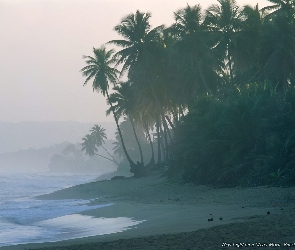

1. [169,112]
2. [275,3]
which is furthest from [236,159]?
[169,112]

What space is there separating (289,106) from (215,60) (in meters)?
15.4

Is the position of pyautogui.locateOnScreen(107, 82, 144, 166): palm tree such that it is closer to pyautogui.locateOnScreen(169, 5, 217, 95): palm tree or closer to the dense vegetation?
the dense vegetation

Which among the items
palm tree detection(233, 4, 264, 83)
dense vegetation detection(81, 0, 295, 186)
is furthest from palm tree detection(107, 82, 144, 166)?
palm tree detection(233, 4, 264, 83)

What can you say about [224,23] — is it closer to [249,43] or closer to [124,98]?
[249,43]

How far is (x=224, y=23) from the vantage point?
3844 centimetres

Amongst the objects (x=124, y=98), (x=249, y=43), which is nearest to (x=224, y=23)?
(x=249, y=43)

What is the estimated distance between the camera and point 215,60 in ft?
126

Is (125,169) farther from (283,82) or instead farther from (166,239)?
(166,239)

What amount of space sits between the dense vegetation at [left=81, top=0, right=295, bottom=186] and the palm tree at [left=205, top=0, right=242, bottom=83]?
0.08m

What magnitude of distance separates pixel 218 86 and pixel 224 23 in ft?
16.3

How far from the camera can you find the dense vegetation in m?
24.2

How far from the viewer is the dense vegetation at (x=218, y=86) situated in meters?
24.2

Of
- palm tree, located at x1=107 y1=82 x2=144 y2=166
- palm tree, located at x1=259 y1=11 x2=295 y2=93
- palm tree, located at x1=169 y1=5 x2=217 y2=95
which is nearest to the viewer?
palm tree, located at x1=259 y1=11 x2=295 y2=93

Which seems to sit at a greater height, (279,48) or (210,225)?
(279,48)
